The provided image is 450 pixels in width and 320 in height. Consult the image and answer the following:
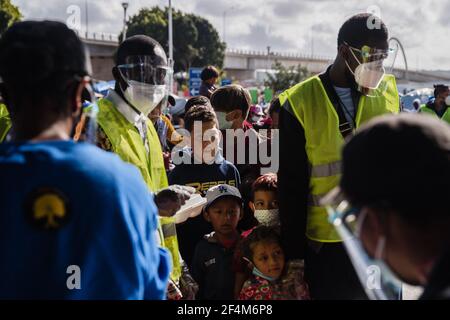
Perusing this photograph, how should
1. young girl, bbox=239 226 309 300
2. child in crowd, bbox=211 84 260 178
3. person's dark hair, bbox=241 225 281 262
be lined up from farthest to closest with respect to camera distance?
1. child in crowd, bbox=211 84 260 178
2. person's dark hair, bbox=241 225 281 262
3. young girl, bbox=239 226 309 300

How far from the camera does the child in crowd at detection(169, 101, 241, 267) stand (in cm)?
400

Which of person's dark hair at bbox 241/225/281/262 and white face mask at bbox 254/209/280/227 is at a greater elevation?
white face mask at bbox 254/209/280/227

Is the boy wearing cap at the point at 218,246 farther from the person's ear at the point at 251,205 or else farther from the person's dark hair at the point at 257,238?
the person's dark hair at the point at 257,238

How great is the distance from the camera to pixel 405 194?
1.34m

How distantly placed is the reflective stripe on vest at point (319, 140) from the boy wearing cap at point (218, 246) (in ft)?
2.94

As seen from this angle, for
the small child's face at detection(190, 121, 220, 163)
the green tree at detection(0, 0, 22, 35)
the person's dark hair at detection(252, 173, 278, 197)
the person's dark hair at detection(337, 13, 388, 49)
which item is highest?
the green tree at detection(0, 0, 22, 35)

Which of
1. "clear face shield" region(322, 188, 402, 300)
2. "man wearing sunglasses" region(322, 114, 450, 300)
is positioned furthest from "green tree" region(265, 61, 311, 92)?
"man wearing sunglasses" region(322, 114, 450, 300)

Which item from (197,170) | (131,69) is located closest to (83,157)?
(131,69)

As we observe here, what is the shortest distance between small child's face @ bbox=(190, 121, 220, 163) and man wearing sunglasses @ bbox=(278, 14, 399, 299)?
1165 mm

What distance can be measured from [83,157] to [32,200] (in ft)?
0.53

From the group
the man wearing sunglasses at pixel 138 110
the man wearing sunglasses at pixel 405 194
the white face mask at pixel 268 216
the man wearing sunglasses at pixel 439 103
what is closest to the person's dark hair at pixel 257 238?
the white face mask at pixel 268 216

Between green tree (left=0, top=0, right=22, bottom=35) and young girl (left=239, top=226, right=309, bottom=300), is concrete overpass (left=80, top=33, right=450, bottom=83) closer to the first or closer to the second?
green tree (left=0, top=0, right=22, bottom=35)

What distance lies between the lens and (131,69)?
2.84m
